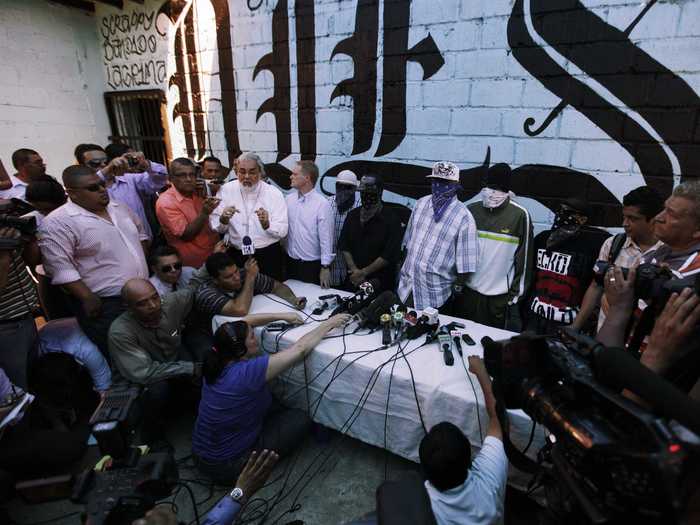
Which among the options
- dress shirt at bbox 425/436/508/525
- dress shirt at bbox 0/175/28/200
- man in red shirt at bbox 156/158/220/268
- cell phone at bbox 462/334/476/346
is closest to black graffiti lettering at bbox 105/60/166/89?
dress shirt at bbox 0/175/28/200

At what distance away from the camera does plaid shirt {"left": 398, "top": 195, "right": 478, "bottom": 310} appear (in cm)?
300

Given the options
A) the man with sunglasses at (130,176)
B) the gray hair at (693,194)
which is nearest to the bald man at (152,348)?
the man with sunglasses at (130,176)

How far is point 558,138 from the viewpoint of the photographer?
322 cm

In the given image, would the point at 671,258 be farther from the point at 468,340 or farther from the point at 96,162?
the point at 96,162

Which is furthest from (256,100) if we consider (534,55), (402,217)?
(534,55)

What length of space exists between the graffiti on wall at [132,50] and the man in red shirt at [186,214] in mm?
2961

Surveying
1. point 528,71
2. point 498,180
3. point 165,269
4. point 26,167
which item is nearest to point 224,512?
point 165,269

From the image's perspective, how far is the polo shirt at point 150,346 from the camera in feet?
8.15

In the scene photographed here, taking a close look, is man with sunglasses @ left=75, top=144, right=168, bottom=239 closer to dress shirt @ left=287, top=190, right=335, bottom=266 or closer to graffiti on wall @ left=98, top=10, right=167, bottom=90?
dress shirt @ left=287, top=190, right=335, bottom=266

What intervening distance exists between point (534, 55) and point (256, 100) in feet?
10.8

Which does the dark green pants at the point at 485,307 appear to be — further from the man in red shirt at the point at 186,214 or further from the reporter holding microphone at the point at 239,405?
the man in red shirt at the point at 186,214

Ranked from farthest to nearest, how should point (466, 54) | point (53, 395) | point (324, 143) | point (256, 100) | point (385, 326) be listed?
point (256, 100), point (324, 143), point (466, 54), point (53, 395), point (385, 326)

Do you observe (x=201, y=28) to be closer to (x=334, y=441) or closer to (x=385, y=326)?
(x=385, y=326)

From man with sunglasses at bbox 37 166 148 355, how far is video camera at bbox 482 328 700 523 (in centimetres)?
287
